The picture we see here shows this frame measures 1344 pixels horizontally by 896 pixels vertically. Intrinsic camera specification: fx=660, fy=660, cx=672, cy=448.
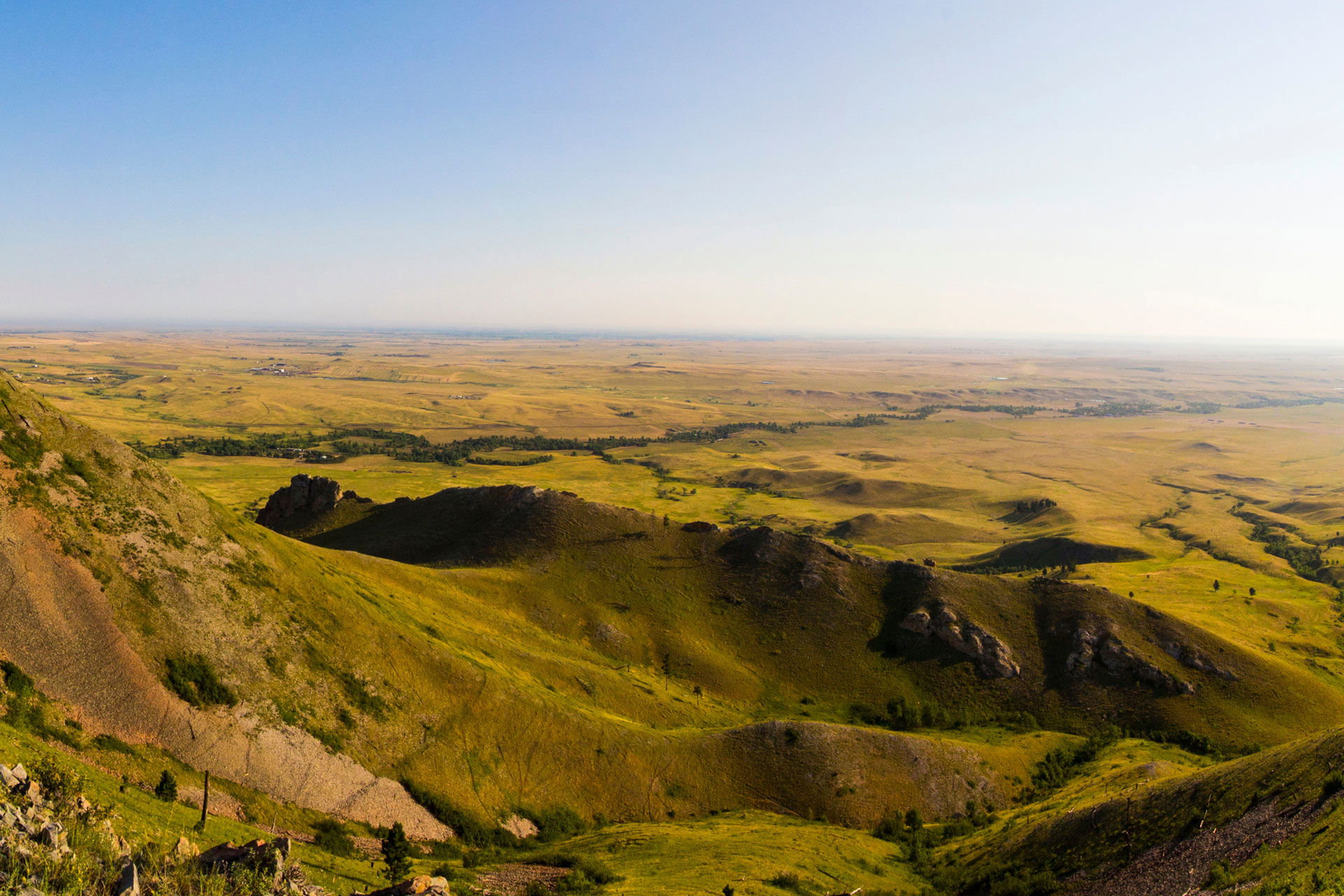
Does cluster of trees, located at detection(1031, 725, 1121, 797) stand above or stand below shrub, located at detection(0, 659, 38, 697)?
below

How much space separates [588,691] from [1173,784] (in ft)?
180

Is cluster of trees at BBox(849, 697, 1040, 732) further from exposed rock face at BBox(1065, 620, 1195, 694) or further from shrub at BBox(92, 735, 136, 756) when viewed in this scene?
shrub at BBox(92, 735, 136, 756)

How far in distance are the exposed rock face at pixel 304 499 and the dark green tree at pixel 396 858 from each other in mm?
109211

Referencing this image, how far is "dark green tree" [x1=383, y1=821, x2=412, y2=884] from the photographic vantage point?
127ft

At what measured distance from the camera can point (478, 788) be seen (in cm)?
5422

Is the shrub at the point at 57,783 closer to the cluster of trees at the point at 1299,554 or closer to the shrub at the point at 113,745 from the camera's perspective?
the shrub at the point at 113,745

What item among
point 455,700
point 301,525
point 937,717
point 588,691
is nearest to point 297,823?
point 455,700

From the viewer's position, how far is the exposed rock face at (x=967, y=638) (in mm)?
93812

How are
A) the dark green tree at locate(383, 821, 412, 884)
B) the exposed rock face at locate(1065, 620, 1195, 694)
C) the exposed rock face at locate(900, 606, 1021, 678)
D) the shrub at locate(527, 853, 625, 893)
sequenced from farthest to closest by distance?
1. the exposed rock face at locate(900, 606, 1021, 678)
2. the exposed rock face at locate(1065, 620, 1195, 694)
3. the shrub at locate(527, 853, 625, 893)
4. the dark green tree at locate(383, 821, 412, 884)

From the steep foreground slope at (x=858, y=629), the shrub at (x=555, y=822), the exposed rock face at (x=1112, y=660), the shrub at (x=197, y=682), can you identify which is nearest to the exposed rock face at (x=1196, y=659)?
the steep foreground slope at (x=858, y=629)

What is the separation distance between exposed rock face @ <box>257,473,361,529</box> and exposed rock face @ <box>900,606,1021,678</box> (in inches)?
4473

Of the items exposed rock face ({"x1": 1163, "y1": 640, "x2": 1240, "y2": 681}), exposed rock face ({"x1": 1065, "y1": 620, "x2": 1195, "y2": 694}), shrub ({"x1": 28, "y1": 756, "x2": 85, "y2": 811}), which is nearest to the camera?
shrub ({"x1": 28, "y1": 756, "x2": 85, "y2": 811})

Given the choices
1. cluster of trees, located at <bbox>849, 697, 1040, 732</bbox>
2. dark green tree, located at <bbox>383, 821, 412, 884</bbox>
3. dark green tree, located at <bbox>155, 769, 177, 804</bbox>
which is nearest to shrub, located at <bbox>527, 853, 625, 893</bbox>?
dark green tree, located at <bbox>383, 821, 412, 884</bbox>

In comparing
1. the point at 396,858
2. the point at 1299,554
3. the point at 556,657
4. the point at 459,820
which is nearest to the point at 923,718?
the point at 556,657
